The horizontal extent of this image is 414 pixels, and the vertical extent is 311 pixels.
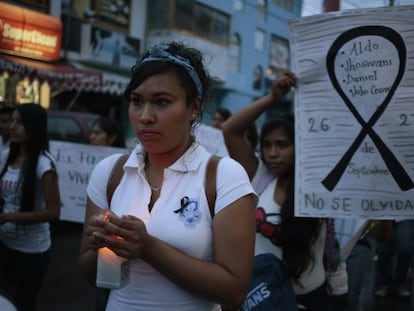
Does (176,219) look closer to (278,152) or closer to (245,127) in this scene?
(278,152)

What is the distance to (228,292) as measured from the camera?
1.53 meters

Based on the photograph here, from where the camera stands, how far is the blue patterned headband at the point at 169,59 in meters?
1.65

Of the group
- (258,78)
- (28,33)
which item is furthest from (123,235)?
(258,78)

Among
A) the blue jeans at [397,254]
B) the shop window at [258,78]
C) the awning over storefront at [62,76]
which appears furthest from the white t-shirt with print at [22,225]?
the shop window at [258,78]

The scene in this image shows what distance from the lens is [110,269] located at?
4.75 feet

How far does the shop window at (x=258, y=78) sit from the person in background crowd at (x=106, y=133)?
26205mm

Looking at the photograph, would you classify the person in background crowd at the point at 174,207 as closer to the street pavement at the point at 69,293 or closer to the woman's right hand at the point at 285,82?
the woman's right hand at the point at 285,82

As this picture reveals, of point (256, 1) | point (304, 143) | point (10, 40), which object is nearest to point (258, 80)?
point (256, 1)

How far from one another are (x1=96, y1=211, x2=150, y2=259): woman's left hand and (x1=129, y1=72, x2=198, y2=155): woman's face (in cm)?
34

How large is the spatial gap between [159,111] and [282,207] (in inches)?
44.3

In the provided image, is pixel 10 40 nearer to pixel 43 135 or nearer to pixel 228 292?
pixel 43 135

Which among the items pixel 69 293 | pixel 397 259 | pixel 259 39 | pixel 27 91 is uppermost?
pixel 259 39

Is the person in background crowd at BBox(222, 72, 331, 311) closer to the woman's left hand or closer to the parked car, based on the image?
the woman's left hand

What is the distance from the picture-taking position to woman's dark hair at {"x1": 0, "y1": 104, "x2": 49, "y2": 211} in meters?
3.18
